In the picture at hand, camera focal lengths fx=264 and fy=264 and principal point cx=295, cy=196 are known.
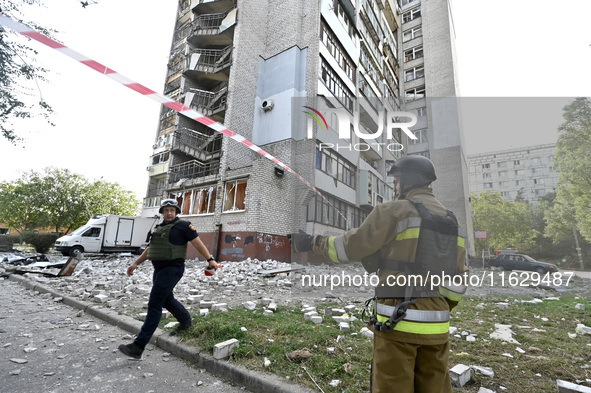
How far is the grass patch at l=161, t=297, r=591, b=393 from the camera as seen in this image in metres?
2.48

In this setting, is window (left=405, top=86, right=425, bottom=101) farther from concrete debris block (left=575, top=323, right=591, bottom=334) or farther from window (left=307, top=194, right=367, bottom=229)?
concrete debris block (left=575, top=323, right=591, bottom=334)

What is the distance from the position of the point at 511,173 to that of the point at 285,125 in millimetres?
44279

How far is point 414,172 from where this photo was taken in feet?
6.21

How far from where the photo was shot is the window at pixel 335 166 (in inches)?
616

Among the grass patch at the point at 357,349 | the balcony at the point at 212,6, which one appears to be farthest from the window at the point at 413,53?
the grass patch at the point at 357,349

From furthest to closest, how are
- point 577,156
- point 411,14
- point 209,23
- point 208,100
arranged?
point 411,14
point 209,23
point 208,100
point 577,156

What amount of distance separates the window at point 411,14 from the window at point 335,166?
26.8 meters

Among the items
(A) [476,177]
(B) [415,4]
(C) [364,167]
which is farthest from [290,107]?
(A) [476,177]

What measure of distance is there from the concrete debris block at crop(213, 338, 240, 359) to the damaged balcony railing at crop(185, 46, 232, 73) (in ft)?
62.4

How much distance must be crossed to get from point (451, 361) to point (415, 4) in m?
41.3

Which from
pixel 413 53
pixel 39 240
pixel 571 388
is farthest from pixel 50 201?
pixel 413 53

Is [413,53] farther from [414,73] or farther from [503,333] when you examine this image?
[503,333]

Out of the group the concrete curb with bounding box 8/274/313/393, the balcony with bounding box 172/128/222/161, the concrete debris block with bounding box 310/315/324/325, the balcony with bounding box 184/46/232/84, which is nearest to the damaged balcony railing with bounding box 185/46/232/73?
the balcony with bounding box 184/46/232/84

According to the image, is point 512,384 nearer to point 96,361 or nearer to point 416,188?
point 416,188
